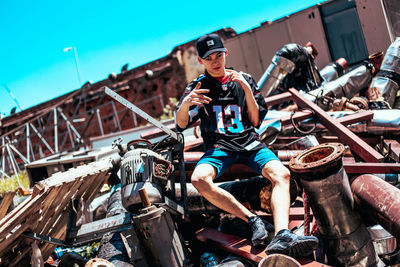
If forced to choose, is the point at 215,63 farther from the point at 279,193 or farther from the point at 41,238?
the point at 41,238

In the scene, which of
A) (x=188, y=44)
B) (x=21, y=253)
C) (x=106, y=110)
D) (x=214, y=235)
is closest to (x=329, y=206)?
(x=214, y=235)

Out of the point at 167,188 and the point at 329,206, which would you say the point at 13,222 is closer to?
the point at 167,188

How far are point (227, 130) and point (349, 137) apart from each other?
4.71ft

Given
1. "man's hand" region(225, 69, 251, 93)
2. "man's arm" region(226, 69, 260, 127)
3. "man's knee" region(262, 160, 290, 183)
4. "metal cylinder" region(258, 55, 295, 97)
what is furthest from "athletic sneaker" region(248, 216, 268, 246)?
"metal cylinder" region(258, 55, 295, 97)

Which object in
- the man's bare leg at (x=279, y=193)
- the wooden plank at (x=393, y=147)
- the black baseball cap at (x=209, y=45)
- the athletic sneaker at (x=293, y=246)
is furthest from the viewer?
the wooden plank at (x=393, y=147)

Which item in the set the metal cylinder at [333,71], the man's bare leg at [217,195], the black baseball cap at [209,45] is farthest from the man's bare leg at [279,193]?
the metal cylinder at [333,71]

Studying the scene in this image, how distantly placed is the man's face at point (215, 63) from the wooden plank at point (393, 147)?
185cm

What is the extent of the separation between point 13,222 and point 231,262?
155cm

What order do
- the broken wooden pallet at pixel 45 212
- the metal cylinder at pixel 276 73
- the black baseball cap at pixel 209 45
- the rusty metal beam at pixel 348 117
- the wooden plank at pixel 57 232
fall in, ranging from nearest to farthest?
the broken wooden pallet at pixel 45 212, the black baseball cap at pixel 209 45, the wooden plank at pixel 57 232, the rusty metal beam at pixel 348 117, the metal cylinder at pixel 276 73

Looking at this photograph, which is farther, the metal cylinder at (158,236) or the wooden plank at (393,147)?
the wooden plank at (393,147)

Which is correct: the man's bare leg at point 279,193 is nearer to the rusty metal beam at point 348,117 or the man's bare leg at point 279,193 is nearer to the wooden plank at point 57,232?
the rusty metal beam at point 348,117

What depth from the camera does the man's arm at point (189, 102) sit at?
9.32 ft

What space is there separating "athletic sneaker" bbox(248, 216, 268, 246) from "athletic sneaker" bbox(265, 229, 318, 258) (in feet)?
0.73

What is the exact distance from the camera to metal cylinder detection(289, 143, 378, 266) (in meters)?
2.39
